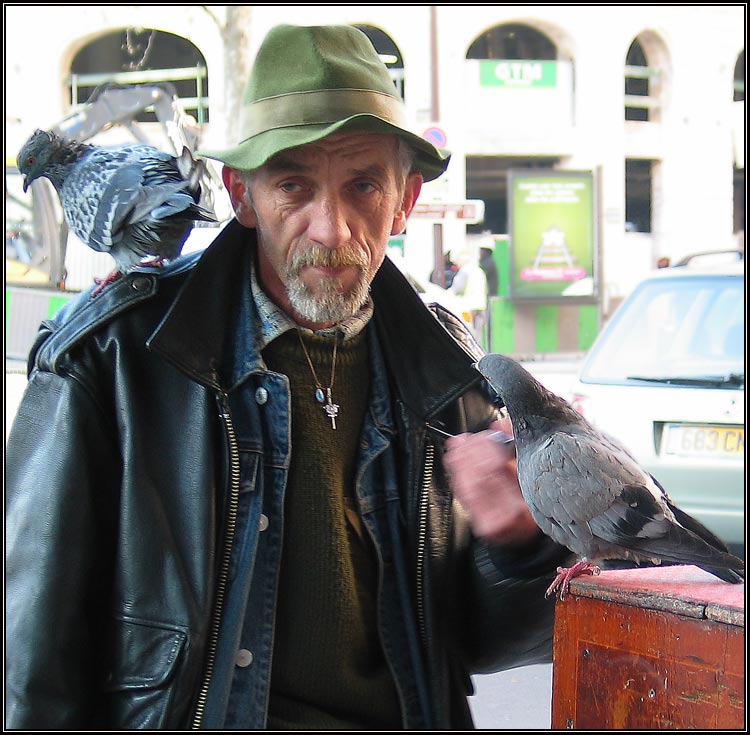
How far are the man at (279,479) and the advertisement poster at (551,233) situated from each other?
15.9 metres

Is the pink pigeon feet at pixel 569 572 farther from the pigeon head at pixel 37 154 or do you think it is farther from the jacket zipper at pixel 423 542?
the pigeon head at pixel 37 154

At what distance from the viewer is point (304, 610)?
1.71 m

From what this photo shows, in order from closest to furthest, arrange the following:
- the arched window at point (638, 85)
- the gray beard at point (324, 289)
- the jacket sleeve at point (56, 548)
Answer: the jacket sleeve at point (56, 548)
the gray beard at point (324, 289)
the arched window at point (638, 85)

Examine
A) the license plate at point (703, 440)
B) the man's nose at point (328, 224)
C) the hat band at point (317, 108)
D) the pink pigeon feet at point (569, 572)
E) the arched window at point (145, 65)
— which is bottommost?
the license plate at point (703, 440)

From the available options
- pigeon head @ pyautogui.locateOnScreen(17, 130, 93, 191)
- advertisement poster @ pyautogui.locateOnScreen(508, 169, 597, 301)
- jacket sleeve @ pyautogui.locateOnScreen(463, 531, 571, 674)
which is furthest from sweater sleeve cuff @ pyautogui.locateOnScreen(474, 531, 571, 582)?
advertisement poster @ pyautogui.locateOnScreen(508, 169, 597, 301)

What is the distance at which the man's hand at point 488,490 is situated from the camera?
180 cm

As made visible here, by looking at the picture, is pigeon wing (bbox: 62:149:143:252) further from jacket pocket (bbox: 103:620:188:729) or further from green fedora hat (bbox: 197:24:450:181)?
jacket pocket (bbox: 103:620:188:729)

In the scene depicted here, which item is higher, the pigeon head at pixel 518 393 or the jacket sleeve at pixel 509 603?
the pigeon head at pixel 518 393

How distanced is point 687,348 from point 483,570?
3.82 metres

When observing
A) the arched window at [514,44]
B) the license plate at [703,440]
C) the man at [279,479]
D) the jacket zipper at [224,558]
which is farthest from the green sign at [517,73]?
the jacket zipper at [224,558]

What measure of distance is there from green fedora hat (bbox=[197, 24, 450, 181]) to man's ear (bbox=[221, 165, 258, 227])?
8 centimetres

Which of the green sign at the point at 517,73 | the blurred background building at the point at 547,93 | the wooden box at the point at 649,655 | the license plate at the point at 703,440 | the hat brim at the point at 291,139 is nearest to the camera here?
the wooden box at the point at 649,655

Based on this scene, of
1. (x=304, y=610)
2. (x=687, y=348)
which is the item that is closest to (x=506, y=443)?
(x=304, y=610)

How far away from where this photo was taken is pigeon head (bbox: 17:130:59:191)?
3521 millimetres
